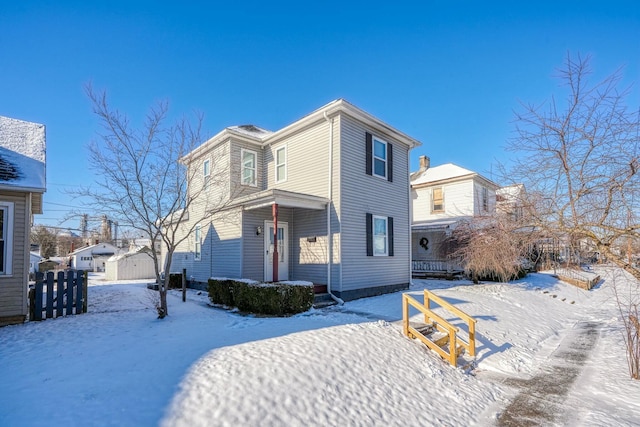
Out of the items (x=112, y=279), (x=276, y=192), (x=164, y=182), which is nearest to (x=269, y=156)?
(x=276, y=192)

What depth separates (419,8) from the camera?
12.6 meters

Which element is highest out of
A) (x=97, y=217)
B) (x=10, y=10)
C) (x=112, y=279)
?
(x=10, y=10)

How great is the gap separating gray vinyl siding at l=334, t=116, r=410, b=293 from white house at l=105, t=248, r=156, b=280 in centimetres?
1841

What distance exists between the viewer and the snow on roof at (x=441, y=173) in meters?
21.3

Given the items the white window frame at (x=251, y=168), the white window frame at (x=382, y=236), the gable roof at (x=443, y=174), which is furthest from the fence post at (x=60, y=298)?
the gable roof at (x=443, y=174)

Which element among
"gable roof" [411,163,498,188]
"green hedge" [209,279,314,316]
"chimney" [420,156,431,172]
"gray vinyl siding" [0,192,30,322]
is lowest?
"green hedge" [209,279,314,316]

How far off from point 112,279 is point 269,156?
58.9ft

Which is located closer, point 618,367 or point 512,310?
point 618,367

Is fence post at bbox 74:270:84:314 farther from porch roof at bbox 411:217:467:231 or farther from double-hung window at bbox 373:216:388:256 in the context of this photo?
porch roof at bbox 411:217:467:231

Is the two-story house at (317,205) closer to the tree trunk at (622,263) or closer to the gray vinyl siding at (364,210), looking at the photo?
the gray vinyl siding at (364,210)

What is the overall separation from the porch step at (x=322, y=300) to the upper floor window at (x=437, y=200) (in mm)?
14149

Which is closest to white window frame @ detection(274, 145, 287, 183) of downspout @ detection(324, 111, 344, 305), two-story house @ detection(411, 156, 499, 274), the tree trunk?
downspout @ detection(324, 111, 344, 305)

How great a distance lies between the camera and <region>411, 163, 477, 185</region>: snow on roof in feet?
69.9

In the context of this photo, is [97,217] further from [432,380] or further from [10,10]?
[432,380]
